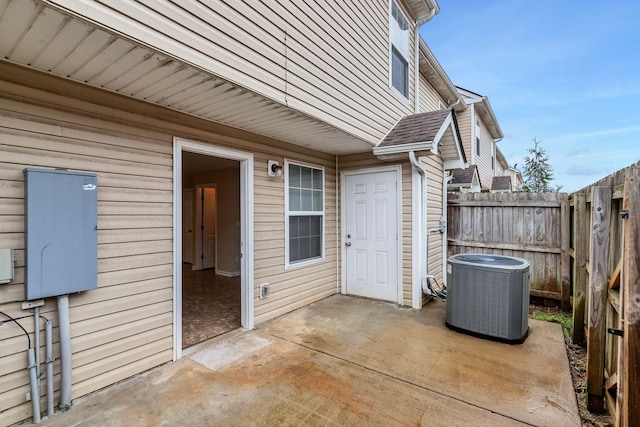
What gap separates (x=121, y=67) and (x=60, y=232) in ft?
4.41

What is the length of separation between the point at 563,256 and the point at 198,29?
6039mm

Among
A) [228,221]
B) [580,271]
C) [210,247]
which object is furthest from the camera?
[210,247]

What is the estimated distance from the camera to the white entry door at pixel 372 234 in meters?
5.04

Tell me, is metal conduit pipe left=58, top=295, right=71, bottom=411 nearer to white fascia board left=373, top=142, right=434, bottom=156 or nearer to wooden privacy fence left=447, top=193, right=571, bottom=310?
white fascia board left=373, top=142, right=434, bottom=156

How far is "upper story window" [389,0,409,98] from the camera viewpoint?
5.17m

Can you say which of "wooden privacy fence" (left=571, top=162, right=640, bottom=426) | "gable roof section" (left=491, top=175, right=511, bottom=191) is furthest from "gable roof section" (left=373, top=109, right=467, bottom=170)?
"gable roof section" (left=491, top=175, right=511, bottom=191)

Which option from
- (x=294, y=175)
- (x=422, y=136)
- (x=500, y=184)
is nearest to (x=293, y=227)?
(x=294, y=175)

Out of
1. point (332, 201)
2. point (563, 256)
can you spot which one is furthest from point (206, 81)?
point (563, 256)

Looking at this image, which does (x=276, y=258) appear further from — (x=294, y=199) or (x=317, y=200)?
(x=317, y=200)

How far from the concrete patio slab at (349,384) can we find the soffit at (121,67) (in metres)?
2.60

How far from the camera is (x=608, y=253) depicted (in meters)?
2.31

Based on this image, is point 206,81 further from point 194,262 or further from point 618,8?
point 618,8

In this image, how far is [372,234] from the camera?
525 cm

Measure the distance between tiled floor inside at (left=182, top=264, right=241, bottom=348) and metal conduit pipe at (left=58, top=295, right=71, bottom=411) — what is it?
1.12 m
